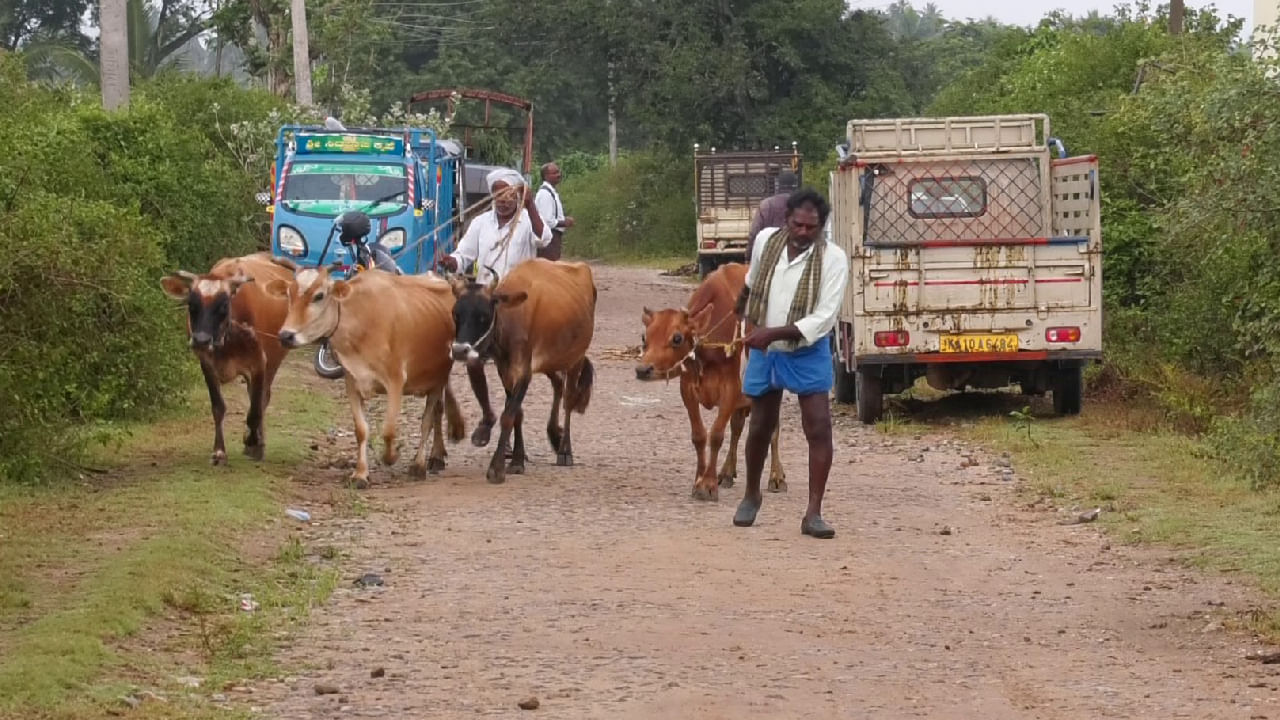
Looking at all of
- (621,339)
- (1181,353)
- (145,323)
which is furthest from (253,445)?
(621,339)

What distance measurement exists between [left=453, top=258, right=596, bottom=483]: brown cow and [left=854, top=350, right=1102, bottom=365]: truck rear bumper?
298 centimetres

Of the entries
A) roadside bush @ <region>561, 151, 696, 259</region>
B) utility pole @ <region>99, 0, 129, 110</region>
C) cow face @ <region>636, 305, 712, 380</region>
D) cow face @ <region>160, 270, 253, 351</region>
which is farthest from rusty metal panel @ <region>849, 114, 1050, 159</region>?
roadside bush @ <region>561, 151, 696, 259</region>

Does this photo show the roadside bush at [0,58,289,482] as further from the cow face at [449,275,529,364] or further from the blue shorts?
the blue shorts

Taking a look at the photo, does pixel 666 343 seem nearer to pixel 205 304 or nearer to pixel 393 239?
pixel 205 304

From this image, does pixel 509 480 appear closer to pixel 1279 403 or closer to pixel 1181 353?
pixel 1279 403

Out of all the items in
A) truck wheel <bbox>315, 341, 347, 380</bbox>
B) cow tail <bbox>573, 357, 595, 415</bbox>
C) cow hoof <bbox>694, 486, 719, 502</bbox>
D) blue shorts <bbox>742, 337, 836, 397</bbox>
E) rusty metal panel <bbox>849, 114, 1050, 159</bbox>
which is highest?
rusty metal panel <bbox>849, 114, 1050, 159</bbox>

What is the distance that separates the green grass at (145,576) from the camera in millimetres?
7719

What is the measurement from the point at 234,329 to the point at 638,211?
41.5 metres

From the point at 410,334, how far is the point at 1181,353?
765cm

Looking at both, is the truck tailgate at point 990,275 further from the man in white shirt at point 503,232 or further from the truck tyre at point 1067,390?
the man in white shirt at point 503,232

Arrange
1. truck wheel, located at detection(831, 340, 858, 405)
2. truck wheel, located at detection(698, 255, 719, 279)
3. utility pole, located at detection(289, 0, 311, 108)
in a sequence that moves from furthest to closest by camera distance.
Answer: truck wheel, located at detection(698, 255, 719, 279) → utility pole, located at detection(289, 0, 311, 108) → truck wheel, located at detection(831, 340, 858, 405)

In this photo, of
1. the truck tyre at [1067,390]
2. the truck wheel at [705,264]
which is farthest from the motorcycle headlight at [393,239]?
the truck wheel at [705,264]

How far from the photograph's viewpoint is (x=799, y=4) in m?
50.0

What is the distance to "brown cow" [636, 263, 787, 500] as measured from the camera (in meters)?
12.1
